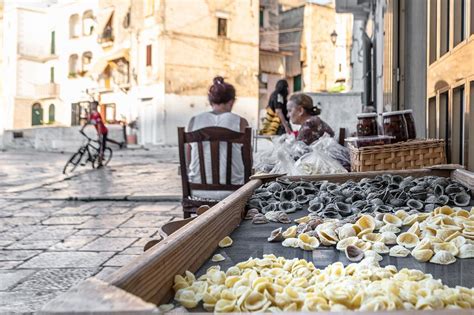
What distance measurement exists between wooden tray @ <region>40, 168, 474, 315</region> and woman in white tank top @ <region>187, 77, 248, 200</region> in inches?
76.4

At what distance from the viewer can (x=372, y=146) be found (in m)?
3.08

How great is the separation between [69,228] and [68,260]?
137cm

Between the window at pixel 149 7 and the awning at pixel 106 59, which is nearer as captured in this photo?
the window at pixel 149 7

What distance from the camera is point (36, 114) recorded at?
41.4 metres

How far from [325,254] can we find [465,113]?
5.05 feet

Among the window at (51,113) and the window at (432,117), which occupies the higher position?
the window at (51,113)

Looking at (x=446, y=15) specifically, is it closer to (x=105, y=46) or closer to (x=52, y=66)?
(x=105, y=46)

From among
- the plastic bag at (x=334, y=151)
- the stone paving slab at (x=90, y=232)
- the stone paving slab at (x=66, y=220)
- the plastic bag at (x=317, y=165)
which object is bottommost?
the stone paving slab at (x=90, y=232)

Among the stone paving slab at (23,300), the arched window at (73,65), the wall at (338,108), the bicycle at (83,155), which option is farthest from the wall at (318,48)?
the stone paving slab at (23,300)

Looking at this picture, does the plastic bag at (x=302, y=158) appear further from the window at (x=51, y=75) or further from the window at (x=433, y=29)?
the window at (x=51, y=75)

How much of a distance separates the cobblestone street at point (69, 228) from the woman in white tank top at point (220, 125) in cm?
69

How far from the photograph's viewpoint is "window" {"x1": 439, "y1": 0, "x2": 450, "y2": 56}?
3283 millimetres

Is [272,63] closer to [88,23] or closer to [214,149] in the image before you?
[88,23]

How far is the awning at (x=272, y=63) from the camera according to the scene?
32.9 m
